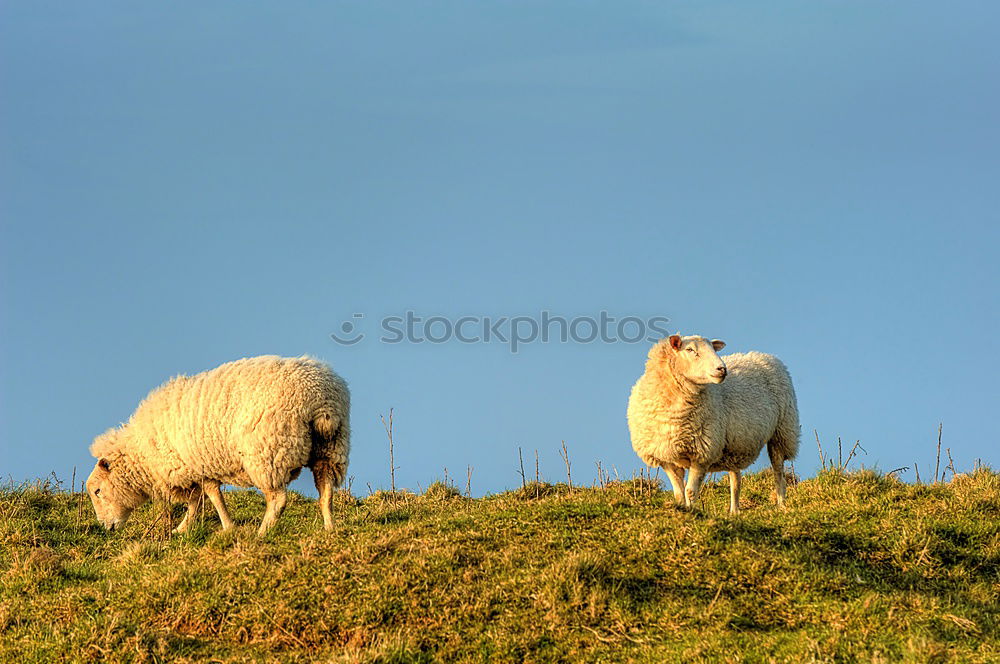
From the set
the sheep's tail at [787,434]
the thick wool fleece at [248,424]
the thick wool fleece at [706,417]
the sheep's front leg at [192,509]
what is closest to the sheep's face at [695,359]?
the thick wool fleece at [706,417]

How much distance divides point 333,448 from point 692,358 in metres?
5.42

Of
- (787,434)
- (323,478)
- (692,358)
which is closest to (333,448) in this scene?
(323,478)

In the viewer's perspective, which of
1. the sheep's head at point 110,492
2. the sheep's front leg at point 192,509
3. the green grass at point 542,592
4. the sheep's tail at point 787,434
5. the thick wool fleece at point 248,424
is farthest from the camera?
the sheep's tail at point 787,434

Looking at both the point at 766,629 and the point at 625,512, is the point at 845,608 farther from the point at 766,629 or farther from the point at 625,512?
the point at 625,512

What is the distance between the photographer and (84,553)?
13.9m

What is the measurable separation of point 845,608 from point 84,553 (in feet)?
33.5

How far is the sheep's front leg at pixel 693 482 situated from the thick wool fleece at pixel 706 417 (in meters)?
0.09

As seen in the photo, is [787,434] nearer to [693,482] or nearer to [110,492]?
[693,482]

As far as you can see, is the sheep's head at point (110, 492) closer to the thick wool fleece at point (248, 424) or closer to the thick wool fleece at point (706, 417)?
the thick wool fleece at point (248, 424)

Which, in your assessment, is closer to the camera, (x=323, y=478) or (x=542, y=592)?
(x=542, y=592)

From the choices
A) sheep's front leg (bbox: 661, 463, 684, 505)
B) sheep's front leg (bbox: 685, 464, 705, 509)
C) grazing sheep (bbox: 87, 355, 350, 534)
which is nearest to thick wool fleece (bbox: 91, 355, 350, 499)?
grazing sheep (bbox: 87, 355, 350, 534)

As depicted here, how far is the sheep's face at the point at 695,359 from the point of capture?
14.4 m

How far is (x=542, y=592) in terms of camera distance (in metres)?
9.20

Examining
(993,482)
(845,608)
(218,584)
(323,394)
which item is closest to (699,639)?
(845,608)
